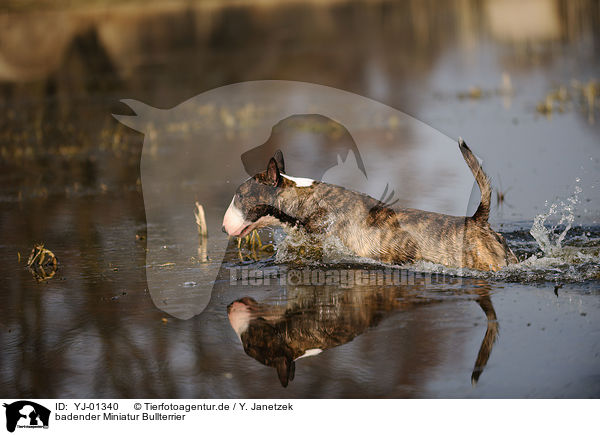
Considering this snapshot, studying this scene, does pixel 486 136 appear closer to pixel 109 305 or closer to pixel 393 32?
pixel 109 305

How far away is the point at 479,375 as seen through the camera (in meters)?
5.16

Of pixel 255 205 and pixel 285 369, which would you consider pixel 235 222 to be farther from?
pixel 285 369

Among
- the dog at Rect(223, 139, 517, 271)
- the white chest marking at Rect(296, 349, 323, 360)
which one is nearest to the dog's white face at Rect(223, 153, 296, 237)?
the dog at Rect(223, 139, 517, 271)

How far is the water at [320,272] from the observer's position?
5.43 meters

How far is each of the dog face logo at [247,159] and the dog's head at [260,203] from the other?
0.5 inches

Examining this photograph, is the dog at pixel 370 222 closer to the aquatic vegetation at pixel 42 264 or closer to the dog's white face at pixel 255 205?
the dog's white face at pixel 255 205

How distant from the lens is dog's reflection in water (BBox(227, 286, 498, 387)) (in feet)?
18.9

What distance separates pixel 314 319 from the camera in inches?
255

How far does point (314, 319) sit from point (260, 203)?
5.75 feet

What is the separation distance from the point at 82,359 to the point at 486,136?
9400 millimetres

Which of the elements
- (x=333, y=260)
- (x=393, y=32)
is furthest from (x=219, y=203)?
(x=393, y=32)

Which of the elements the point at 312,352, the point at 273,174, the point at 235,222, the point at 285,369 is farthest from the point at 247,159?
→ the point at 285,369
